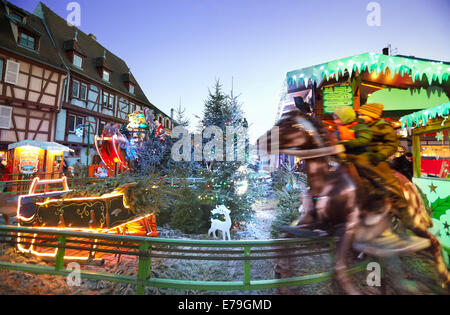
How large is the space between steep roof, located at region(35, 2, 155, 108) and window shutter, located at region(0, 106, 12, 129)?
235 inches

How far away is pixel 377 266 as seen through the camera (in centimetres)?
279

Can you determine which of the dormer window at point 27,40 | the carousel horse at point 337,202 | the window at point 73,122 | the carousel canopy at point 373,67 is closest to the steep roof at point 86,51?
the dormer window at point 27,40

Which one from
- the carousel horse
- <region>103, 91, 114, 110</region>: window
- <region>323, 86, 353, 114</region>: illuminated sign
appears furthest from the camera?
<region>103, 91, 114, 110</region>: window

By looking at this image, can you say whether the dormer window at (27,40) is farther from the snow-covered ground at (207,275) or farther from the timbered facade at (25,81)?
the snow-covered ground at (207,275)

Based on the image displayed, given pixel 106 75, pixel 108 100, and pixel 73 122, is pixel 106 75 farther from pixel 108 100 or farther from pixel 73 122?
pixel 73 122

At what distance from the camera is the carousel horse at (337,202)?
2258 millimetres

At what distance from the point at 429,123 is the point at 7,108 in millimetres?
20897

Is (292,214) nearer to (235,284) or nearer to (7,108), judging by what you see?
(235,284)

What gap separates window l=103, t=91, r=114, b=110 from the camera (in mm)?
20797

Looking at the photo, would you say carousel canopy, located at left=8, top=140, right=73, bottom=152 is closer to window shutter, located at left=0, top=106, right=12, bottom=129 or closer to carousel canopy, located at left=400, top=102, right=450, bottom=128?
window shutter, located at left=0, top=106, right=12, bottom=129

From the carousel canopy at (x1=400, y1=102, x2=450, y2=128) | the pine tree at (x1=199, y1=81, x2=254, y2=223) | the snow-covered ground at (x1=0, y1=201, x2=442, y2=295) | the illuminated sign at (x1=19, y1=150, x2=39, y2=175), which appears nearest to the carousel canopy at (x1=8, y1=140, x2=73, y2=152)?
the illuminated sign at (x1=19, y1=150, x2=39, y2=175)

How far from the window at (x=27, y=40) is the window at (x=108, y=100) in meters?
6.61

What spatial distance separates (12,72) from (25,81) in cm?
86
